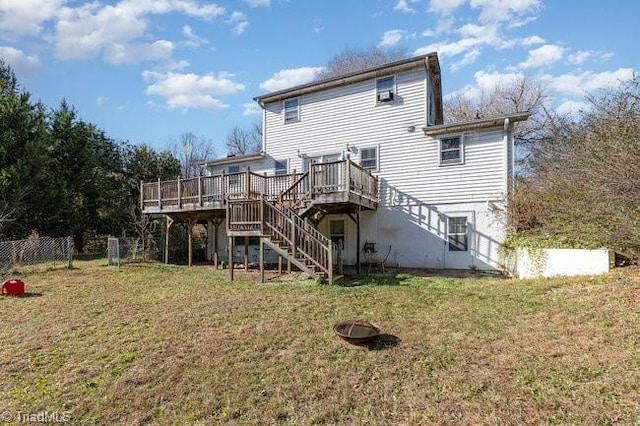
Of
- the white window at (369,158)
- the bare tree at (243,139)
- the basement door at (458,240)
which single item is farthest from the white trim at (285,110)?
the bare tree at (243,139)

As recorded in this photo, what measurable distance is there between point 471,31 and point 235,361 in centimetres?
1675

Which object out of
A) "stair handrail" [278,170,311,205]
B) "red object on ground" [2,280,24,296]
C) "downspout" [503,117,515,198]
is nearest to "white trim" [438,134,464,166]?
"downspout" [503,117,515,198]

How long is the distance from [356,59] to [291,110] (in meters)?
17.3

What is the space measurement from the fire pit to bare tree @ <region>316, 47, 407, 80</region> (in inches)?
1039

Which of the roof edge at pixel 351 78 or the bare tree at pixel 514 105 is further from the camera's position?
the bare tree at pixel 514 105

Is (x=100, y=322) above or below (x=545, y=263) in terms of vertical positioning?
below

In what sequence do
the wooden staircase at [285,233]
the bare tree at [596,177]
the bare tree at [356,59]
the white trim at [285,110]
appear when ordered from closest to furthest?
1. the bare tree at [596,177]
2. the wooden staircase at [285,233]
3. the white trim at [285,110]
4. the bare tree at [356,59]

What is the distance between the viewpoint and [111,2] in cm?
907

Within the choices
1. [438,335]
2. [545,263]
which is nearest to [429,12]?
[545,263]

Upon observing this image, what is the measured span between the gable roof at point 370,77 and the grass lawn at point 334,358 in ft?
28.1

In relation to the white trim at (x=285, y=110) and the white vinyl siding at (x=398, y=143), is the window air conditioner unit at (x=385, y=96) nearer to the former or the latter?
the white vinyl siding at (x=398, y=143)

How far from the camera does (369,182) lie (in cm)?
1236

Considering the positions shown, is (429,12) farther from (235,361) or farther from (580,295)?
(235,361)

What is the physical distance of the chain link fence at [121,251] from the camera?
1410cm
